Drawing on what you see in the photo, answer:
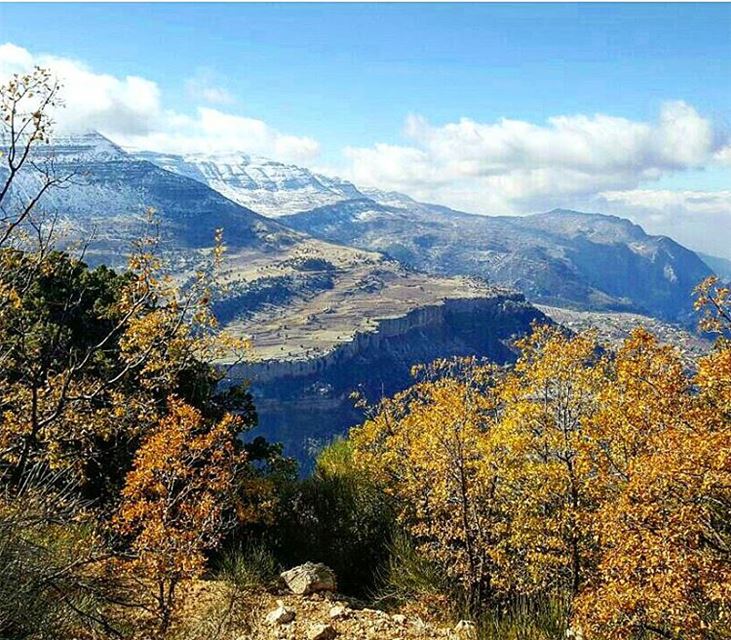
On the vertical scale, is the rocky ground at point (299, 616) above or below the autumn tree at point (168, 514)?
below

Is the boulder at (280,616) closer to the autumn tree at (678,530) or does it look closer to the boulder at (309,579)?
the boulder at (309,579)

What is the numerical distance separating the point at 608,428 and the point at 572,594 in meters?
5.01

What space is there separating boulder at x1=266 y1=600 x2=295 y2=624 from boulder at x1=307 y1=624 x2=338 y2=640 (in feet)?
3.77

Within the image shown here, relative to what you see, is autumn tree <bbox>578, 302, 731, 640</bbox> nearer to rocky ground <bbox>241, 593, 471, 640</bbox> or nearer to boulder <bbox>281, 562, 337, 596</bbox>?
rocky ground <bbox>241, 593, 471, 640</bbox>

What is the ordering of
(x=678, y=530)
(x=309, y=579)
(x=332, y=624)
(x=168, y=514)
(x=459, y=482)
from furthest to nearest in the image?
(x=459, y=482)
(x=309, y=579)
(x=168, y=514)
(x=332, y=624)
(x=678, y=530)

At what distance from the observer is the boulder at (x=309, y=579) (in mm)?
20844

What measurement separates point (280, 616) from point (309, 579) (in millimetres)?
3301

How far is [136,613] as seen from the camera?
54.9 ft

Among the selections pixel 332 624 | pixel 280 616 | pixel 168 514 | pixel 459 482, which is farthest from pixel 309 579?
pixel 459 482

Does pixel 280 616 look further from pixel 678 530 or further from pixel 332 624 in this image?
pixel 678 530

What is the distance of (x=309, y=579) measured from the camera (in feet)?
69.1

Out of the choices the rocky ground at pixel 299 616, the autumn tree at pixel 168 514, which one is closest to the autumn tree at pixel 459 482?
the rocky ground at pixel 299 616

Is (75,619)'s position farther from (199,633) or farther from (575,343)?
(575,343)

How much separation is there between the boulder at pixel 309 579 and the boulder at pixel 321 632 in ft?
12.7
